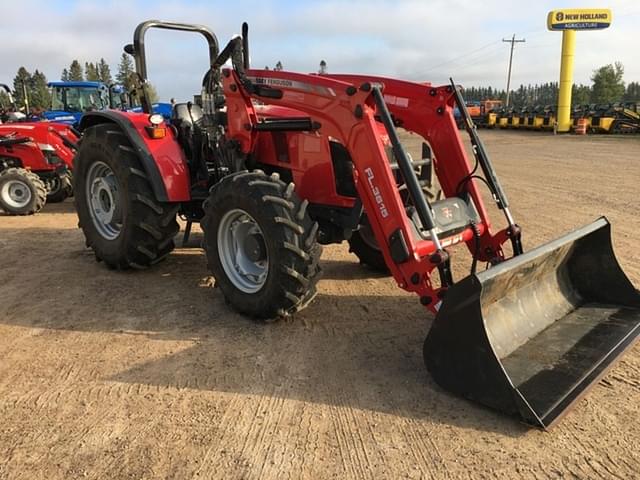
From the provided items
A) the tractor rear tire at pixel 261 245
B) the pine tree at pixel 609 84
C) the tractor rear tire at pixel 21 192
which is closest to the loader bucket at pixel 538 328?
the tractor rear tire at pixel 261 245

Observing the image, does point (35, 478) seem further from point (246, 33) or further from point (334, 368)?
point (246, 33)

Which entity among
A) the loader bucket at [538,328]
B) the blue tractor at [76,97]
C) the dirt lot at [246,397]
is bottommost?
the dirt lot at [246,397]

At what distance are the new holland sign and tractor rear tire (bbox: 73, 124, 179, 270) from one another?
31940 millimetres

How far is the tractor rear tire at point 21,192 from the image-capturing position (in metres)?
8.84

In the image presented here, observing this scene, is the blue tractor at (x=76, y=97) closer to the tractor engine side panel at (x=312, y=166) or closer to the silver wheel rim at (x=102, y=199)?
the silver wheel rim at (x=102, y=199)

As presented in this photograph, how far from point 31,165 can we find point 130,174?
5.52 metres

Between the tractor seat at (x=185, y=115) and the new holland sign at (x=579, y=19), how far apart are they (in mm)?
31182

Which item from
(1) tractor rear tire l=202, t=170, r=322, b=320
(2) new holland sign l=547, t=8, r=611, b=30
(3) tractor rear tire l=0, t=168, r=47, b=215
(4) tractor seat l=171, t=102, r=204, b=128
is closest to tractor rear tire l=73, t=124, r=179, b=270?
(4) tractor seat l=171, t=102, r=204, b=128

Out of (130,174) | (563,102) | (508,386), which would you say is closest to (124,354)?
(130,174)

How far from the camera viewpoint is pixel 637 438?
9.10ft

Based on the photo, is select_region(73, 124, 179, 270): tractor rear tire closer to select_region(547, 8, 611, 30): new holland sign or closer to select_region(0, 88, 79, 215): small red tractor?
select_region(0, 88, 79, 215): small red tractor

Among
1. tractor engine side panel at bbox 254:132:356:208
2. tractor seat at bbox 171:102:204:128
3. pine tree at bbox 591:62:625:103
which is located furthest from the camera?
pine tree at bbox 591:62:625:103

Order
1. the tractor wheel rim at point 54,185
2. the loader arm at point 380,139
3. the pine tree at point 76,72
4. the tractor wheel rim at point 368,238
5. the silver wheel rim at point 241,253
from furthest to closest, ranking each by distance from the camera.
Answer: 1. the pine tree at point 76,72
2. the tractor wheel rim at point 54,185
3. the tractor wheel rim at point 368,238
4. the silver wheel rim at point 241,253
5. the loader arm at point 380,139

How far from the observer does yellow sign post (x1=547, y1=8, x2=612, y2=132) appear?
2966cm
